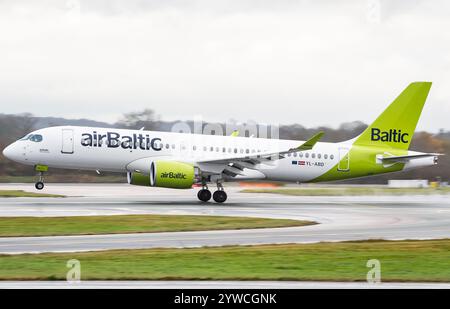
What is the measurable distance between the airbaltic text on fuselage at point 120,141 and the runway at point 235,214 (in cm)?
289

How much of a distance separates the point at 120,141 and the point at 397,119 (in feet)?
52.4

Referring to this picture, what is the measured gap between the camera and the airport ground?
15.7 metres

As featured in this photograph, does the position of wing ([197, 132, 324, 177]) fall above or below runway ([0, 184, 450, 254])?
above

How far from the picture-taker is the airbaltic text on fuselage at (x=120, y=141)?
118ft

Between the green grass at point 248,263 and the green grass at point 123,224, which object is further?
the green grass at point 123,224

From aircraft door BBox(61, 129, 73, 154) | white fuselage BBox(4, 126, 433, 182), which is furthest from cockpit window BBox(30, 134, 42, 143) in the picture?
aircraft door BBox(61, 129, 73, 154)

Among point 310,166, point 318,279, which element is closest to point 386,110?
point 310,166

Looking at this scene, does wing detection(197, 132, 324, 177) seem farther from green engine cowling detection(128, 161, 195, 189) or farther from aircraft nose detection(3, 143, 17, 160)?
aircraft nose detection(3, 143, 17, 160)

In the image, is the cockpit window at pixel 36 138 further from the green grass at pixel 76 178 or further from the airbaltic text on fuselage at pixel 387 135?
the green grass at pixel 76 178

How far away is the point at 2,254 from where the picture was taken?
1811cm

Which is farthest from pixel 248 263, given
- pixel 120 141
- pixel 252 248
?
pixel 120 141

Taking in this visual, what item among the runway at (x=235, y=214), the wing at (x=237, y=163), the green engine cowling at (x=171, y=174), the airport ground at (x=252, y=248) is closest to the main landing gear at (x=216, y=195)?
the runway at (x=235, y=214)
